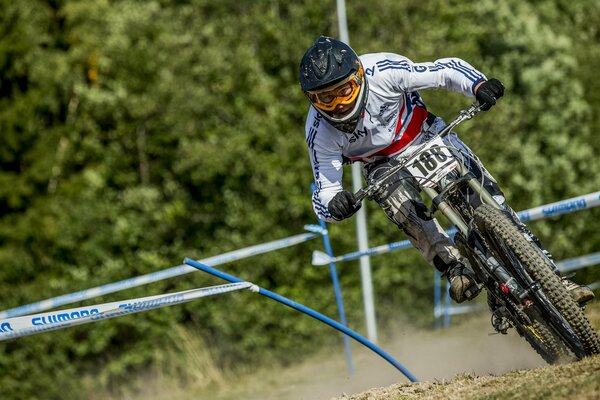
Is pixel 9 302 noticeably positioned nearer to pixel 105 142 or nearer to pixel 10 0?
pixel 105 142

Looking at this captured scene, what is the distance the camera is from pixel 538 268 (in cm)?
622

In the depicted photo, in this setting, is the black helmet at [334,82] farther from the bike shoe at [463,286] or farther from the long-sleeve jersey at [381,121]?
the bike shoe at [463,286]

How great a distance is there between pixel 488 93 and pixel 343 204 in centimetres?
132

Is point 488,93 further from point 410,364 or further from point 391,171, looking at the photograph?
point 410,364

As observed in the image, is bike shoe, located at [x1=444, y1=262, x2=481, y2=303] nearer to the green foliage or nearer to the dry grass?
the dry grass

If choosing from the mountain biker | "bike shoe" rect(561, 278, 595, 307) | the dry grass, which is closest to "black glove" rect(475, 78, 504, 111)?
the mountain biker

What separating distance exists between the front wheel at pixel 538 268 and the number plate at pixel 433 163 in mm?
489

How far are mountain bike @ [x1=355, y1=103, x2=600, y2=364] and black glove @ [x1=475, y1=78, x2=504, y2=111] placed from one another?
2.7 inches

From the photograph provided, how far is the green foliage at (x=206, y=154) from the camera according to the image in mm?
21516

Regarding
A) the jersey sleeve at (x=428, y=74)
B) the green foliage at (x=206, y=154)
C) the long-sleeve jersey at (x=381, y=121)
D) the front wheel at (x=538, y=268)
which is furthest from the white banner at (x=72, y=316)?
the green foliage at (x=206, y=154)

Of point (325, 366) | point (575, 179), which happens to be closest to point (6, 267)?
point (325, 366)

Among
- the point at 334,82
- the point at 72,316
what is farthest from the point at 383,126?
the point at 72,316

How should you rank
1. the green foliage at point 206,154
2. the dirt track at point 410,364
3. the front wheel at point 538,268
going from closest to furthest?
the front wheel at point 538,268
the dirt track at point 410,364
the green foliage at point 206,154

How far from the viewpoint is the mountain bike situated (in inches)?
245
